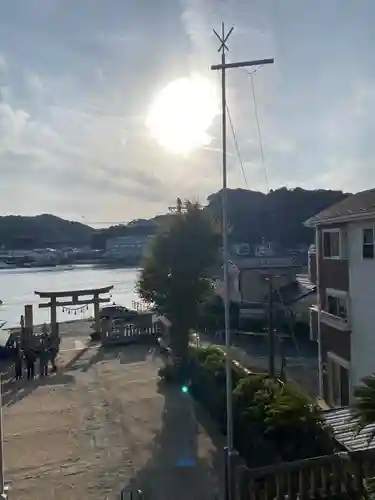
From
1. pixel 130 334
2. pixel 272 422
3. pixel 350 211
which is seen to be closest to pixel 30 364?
pixel 130 334

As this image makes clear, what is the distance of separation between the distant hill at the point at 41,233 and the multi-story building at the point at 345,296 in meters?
32.7

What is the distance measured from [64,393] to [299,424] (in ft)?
30.7

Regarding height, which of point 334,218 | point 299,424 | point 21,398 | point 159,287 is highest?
point 334,218

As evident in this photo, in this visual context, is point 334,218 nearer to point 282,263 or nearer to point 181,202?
point 181,202

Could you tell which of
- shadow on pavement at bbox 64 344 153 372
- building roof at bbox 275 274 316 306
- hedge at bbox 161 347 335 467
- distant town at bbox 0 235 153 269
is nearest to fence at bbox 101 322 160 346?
shadow on pavement at bbox 64 344 153 372

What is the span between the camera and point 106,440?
1119 cm

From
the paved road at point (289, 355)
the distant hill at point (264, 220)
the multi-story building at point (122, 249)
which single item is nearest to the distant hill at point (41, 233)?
the distant hill at point (264, 220)

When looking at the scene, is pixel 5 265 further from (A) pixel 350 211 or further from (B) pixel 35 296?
(A) pixel 350 211

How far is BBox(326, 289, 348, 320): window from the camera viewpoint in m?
14.3

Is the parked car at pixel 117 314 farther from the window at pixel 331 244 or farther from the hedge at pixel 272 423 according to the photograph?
the hedge at pixel 272 423

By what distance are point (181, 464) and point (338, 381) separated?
676 cm

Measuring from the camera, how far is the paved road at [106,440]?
899 cm

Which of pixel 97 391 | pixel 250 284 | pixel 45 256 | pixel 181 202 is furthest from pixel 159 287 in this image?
pixel 45 256

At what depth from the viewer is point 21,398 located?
48.9 feet
